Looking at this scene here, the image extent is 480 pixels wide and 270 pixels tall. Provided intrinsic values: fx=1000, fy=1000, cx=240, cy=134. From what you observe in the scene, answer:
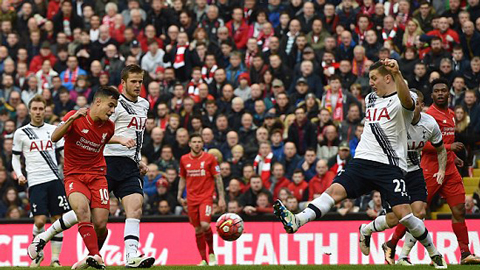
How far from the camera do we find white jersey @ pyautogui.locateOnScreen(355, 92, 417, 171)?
12.6m

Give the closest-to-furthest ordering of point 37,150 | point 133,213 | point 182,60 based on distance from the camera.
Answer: point 133,213
point 37,150
point 182,60

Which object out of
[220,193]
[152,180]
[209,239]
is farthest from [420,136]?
[152,180]

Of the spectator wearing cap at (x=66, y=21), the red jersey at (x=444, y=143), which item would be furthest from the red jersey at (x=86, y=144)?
the spectator wearing cap at (x=66, y=21)

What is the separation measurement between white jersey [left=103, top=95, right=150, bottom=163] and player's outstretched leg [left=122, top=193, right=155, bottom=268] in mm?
689

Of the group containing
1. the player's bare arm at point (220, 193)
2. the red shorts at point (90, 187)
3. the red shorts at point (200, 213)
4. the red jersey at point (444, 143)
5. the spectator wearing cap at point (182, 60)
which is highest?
the spectator wearing cap at point (182, 60)

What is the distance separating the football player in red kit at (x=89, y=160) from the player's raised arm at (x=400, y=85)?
136 inches

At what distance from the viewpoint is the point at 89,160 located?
1308cm

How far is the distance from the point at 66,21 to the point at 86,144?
45.4 feet

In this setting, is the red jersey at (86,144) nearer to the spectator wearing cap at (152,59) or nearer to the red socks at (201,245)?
the red socks at (201,245)

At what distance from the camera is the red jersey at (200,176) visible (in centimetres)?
1848

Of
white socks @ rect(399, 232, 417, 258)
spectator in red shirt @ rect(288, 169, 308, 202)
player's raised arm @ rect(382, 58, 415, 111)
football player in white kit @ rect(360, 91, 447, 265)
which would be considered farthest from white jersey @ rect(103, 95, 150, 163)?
spectator in red shirt @ rect(288, 169, 308, 202)

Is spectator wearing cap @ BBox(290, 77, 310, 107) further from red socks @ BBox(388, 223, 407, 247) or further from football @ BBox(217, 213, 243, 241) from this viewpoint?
football @ BBox(217, 213, 243, 241)

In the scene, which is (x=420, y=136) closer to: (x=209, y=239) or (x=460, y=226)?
(x=460, y=226)

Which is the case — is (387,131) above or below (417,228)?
above
